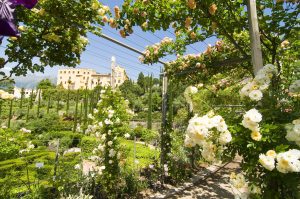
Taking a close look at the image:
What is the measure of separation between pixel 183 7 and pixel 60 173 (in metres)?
3.25

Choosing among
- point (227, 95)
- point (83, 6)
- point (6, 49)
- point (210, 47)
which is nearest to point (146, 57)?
point (210, 47)

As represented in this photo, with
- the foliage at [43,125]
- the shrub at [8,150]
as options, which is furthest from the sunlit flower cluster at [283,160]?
the foliage at [43,125]

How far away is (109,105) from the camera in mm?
4844

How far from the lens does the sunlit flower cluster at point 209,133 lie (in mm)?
1733

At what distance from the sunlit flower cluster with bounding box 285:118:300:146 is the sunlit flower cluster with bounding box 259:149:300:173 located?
8cm

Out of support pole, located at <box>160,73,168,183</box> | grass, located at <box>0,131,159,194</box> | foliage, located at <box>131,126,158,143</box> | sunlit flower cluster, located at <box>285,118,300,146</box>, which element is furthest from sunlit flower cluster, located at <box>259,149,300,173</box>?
foliage, located at <box>131,126,158,143</box>

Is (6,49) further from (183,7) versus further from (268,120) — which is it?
(268,120)

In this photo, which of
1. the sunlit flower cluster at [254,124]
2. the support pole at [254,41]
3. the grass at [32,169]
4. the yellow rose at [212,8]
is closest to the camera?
the sunlit flower cluster at [254,124]

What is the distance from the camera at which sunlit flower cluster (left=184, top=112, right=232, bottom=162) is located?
1.73m

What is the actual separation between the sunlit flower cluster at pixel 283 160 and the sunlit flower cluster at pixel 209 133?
0.26m

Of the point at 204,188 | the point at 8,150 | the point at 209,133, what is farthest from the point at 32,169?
the point at 204,188

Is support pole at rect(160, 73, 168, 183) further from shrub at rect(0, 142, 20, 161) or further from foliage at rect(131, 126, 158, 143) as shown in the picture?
foliage at rect(131, 126, 158, 143)

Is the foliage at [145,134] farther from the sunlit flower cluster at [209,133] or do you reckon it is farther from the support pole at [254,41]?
the sunlit flower cluster at [209,133]

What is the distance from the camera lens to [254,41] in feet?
9.05
